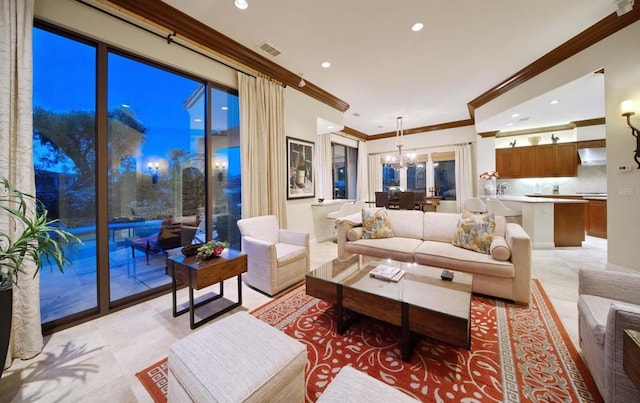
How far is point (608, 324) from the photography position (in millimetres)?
1199

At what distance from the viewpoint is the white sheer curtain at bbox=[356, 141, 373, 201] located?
316 inches

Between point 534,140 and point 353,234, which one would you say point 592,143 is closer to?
point 534,140

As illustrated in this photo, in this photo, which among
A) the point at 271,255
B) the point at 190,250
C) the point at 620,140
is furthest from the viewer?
the point at 620,140

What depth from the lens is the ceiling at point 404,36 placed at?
261 cm

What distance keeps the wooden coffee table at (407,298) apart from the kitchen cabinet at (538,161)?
249 inches

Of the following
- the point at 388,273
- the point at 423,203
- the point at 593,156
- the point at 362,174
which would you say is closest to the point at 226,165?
the point at 388,273

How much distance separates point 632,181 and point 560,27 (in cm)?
210

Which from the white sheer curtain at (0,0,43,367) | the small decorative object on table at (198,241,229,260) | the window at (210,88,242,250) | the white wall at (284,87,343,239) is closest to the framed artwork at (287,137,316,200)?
the white wall at (284,87,343,239)

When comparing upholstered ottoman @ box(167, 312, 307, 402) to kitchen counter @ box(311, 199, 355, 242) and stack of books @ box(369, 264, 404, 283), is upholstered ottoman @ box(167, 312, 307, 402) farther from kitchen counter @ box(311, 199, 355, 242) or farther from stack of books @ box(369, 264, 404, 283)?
kitchen counter @ box(311, 199, 355, 242)

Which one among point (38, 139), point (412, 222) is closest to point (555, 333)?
point (412, 222)

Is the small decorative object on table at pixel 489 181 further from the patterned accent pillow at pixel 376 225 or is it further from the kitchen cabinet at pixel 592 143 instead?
the patterned accent pillow at pixel 376 225

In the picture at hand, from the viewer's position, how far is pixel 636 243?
2.81m

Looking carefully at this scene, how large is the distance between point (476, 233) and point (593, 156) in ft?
19.6

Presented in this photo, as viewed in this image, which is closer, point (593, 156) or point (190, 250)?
point (190, 250)
